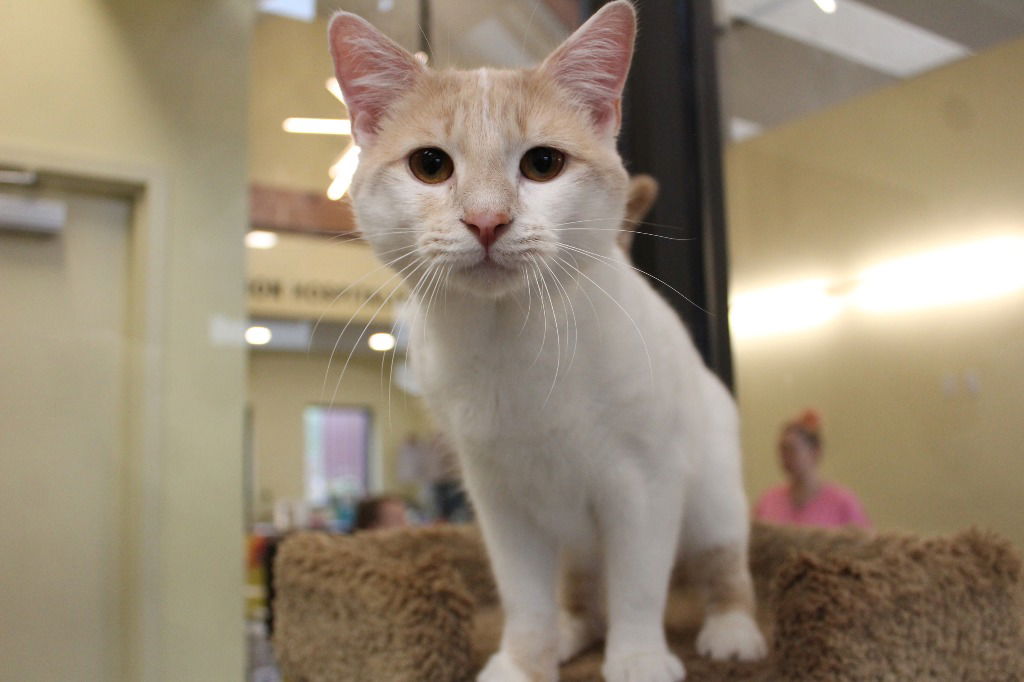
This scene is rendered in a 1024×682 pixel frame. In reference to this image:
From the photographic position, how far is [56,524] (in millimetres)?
776

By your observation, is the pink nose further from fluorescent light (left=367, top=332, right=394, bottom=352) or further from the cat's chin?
fluorescent light (left=367, top=332, right=394, bottom=352)

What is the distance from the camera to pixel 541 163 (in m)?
0.71

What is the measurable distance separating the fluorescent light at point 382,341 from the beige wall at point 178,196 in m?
0.28

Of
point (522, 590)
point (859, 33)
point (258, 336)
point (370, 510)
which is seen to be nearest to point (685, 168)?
point (859, 33)

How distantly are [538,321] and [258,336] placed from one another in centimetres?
89

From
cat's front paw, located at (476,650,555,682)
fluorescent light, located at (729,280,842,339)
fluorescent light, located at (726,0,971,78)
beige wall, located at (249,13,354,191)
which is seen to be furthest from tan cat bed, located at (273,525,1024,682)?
fluorescent light, located at (729,280,842,339)

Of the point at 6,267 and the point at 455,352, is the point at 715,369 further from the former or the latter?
the point at 6,267

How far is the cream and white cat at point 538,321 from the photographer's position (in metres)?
0.69

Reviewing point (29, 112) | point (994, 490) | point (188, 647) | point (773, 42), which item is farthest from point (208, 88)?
point (994, 490)

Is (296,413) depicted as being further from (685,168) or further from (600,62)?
(600,62)

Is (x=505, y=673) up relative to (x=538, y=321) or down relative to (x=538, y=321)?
down

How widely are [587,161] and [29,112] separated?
0.49 m

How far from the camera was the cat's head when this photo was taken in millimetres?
665

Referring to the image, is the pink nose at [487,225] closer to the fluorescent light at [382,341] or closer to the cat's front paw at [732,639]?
the fluorescent light at [382,341]
